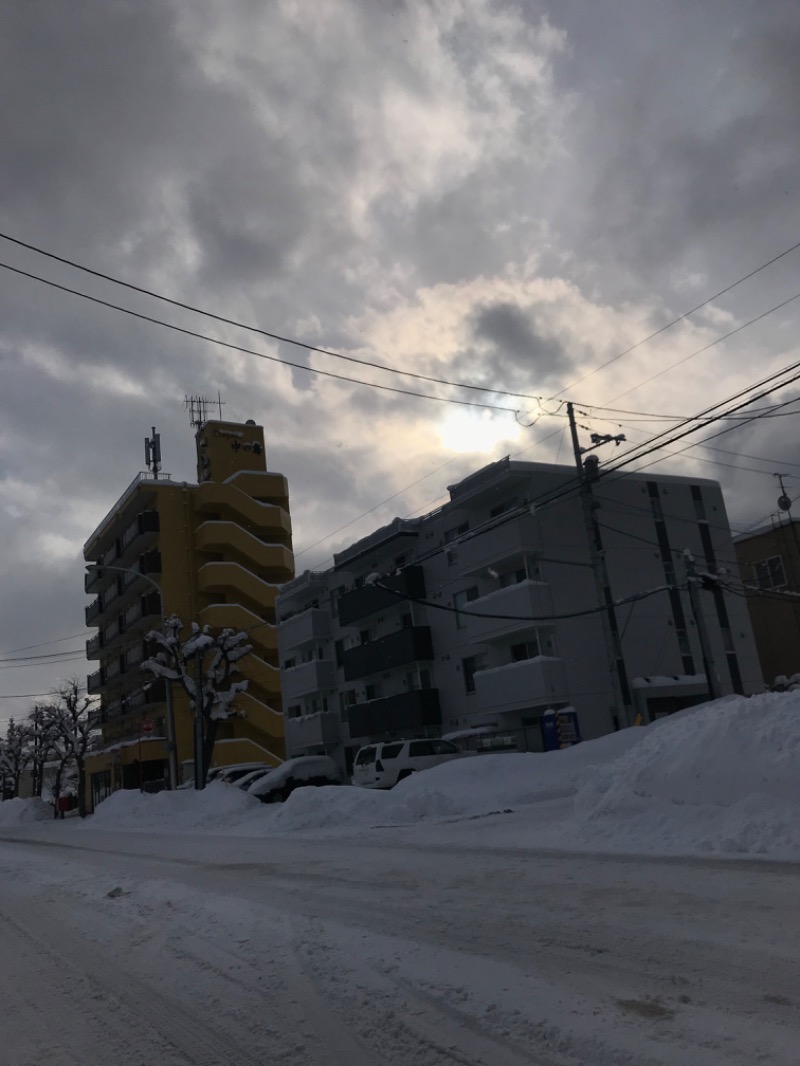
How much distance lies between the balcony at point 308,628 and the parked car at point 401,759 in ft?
63.6

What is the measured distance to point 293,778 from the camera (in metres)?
31.4

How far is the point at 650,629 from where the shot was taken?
36.6 meters

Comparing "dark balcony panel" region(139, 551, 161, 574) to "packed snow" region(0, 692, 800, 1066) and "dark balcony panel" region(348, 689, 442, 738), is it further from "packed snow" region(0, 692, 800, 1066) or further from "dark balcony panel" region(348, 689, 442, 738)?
"packed snow" region(0, 692, 800, 1066)

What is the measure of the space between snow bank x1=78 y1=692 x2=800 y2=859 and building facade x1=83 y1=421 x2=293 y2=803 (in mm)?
37916

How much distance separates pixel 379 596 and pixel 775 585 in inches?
907

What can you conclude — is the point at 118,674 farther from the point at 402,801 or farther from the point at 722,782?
the point at 722,782

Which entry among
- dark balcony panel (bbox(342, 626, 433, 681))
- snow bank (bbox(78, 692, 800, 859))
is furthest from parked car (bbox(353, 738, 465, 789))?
dark balcony panel (bbox(342, 626, 433, 681))

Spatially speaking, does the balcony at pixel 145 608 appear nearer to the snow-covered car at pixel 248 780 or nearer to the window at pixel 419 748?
the snow-covered car at pixel 248 780

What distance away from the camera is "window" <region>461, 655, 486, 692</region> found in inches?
1485

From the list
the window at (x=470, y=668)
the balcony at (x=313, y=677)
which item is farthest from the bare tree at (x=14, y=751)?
the window at (x=470, y=668)

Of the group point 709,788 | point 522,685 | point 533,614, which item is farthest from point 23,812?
point 709,788

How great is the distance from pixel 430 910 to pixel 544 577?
87.3 feet

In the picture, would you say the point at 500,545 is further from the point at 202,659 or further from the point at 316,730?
the point at 316,730

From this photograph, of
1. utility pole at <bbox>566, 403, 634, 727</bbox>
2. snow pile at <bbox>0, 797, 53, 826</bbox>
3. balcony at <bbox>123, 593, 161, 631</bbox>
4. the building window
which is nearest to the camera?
utility pole at <bbox>566, 403, 634, 727</bbox>
